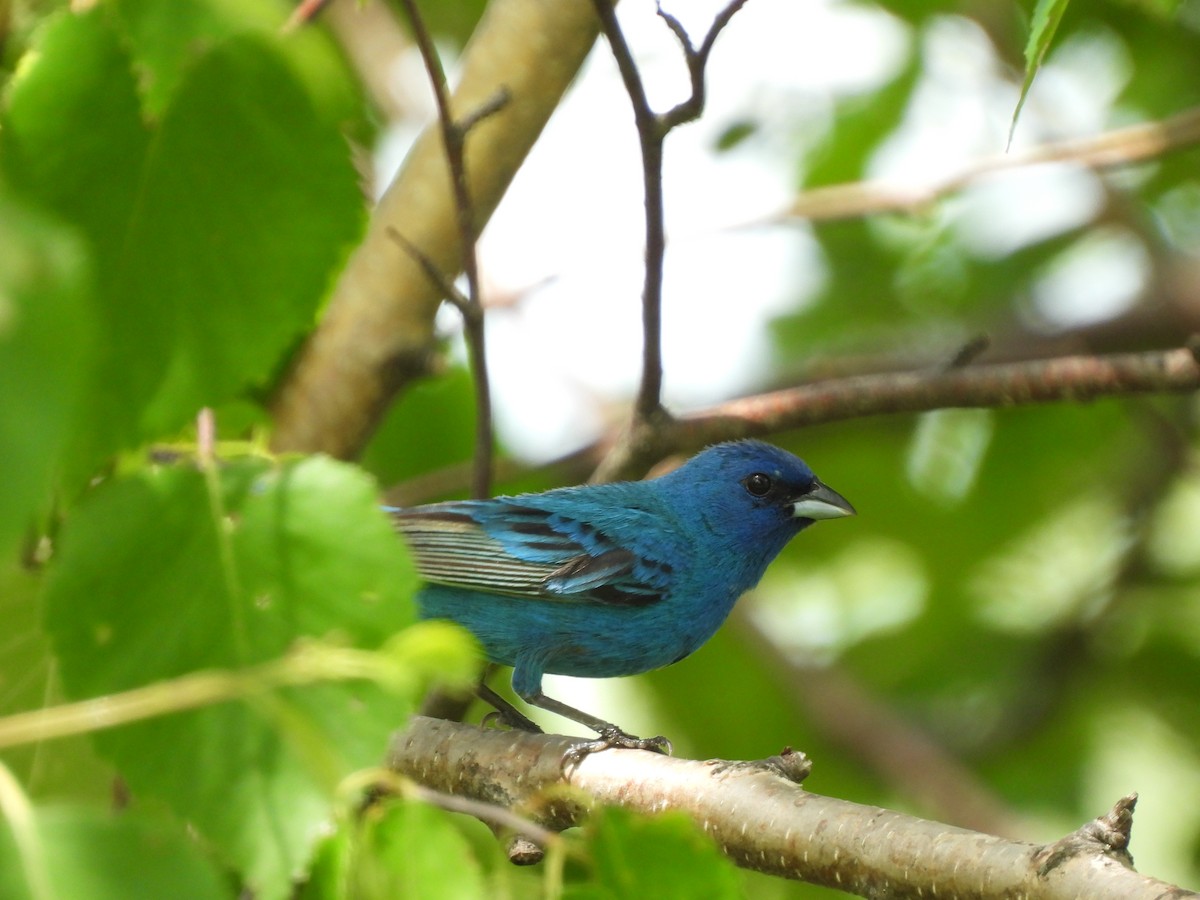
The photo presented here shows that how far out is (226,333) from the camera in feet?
7.13

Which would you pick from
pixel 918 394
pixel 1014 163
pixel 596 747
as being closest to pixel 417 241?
pixel 918 394

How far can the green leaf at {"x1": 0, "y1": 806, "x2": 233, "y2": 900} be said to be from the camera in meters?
1.36

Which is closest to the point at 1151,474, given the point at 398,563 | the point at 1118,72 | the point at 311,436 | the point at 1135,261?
the point at 1135,261

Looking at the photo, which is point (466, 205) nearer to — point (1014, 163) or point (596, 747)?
point (596, 747)

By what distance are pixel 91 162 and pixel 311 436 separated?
2.79 metres

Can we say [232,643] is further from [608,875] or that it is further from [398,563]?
[608,875]

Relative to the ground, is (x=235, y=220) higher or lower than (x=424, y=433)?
higher

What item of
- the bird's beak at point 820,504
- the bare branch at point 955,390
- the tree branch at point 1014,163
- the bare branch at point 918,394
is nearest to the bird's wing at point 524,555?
the bare branch at point 918,394

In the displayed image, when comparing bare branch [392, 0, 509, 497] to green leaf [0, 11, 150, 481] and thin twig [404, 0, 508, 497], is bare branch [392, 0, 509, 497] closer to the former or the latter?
thin twig [404, 0, 508, 497]

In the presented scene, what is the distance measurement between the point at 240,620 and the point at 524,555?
3043 millimetres

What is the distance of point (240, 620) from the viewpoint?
78.0 inches

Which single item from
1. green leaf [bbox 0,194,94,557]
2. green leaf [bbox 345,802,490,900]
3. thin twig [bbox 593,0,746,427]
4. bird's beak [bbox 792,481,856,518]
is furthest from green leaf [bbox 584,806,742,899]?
bird's beak [bbox 792,481,856,518]

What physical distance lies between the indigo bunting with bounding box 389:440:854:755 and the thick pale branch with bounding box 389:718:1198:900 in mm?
1245

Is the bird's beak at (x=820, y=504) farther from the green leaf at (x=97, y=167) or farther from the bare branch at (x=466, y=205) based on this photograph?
the green leaf at (x=97, y=167)
